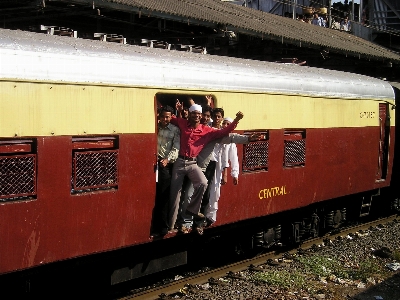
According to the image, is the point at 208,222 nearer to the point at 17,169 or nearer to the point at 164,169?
the point at 164,169

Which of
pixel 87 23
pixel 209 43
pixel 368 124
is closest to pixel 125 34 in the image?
pixel 87 23

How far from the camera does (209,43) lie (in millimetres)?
13523

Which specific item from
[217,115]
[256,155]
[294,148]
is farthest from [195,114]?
[294,148]

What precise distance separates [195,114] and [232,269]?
2.92 m

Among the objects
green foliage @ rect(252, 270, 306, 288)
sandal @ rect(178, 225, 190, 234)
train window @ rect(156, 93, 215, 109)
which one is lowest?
green foliage @ rect(252, 270, 306, 288)

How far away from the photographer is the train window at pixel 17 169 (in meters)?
5.68

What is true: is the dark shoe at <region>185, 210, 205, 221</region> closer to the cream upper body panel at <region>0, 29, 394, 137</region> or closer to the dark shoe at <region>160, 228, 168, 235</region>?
the dark shoe at <region>160, 228, 168, 235</region>

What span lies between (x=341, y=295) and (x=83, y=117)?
14.0ft

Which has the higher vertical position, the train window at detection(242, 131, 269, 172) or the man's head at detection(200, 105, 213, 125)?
the man's head at detection(200, 105, 213, 125)

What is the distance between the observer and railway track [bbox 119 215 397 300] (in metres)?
7.72

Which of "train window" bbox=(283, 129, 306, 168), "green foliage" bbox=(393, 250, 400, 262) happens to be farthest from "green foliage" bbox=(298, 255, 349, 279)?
"train window" bbox=(283, 129, 306, 168)

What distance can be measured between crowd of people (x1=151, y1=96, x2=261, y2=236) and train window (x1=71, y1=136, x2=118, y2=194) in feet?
2.54

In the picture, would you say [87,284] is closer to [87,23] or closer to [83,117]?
[83,117]

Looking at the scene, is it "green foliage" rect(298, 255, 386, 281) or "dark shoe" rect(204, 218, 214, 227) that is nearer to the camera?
"dark shoe" rect(204, 218, 214, 227)
